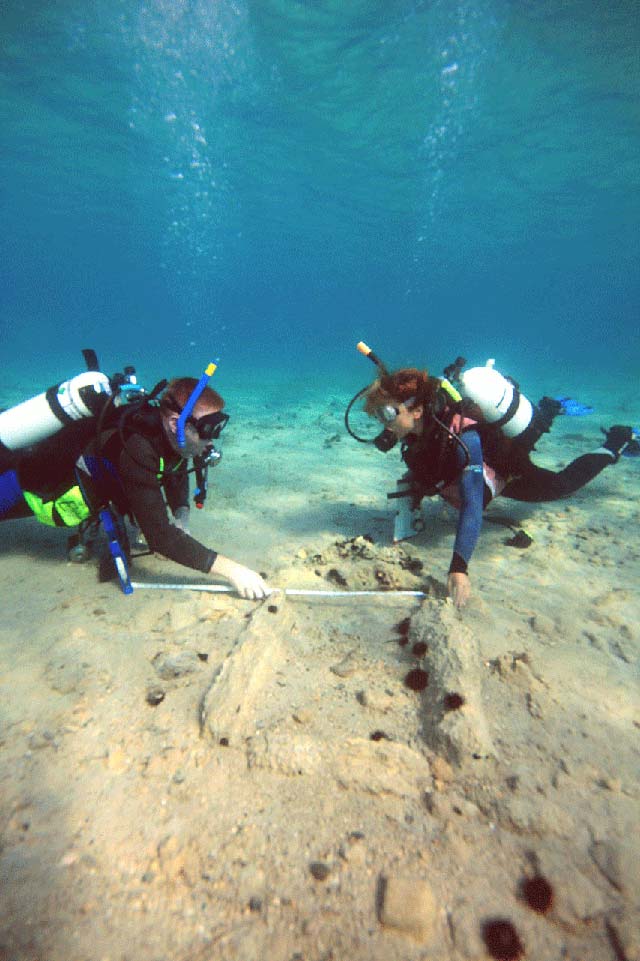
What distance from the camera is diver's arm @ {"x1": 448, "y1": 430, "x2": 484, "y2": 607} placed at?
3.65 meters

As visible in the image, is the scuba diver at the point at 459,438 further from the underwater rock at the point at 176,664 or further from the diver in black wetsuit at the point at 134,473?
the underwater rock at the point at 176,664

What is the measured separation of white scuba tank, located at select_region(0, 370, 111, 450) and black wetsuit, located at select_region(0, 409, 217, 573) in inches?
6.2

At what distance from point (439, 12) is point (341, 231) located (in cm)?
3728

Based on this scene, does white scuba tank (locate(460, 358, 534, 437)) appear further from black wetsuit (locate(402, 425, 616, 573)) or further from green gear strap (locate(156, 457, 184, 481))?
green gear strap (locate(156, 457, 184, 481))

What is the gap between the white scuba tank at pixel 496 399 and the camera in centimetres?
433

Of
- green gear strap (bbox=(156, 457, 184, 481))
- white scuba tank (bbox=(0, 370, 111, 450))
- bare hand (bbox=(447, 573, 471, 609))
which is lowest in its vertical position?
bare hand (bbox=(447, 573, 471, 609))

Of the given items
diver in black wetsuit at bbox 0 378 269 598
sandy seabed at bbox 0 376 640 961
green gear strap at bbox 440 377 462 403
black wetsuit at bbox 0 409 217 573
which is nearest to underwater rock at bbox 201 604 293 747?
sandy seabed at bbox 0 376 640 961

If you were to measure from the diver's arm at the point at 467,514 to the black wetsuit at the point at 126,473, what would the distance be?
6.76ft

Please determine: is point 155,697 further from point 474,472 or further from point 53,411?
point 474,472

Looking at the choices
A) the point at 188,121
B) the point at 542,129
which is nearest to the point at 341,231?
the point at 188,121

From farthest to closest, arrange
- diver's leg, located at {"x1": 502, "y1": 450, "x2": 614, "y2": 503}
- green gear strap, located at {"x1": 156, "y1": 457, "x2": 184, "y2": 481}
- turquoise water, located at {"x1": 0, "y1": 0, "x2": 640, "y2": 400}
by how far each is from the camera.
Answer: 1. turquoise water, located at {"x1": 0, "y1": 0, "x2": 640, "y2": 400}
2. diver's leg, located at {"x1": 502, "y1": 450, "x2": 614, "y2": 503}
3. green gear strap, located at {"x1": 156, "y1": 457, "x2": 184, "y2": 481}

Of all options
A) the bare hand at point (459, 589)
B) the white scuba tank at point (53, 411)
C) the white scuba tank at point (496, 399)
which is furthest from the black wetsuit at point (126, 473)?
the white scuba tank at point (496, 399)

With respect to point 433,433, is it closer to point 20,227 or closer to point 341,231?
point 341,231

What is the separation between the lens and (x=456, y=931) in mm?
1525
